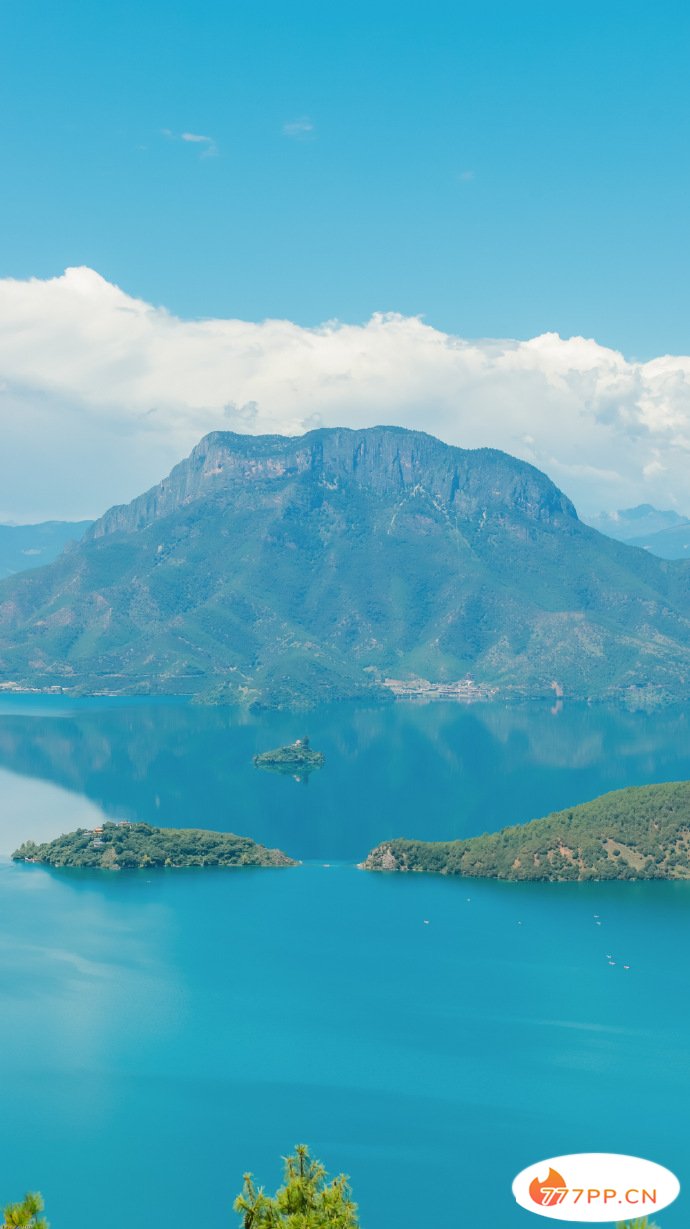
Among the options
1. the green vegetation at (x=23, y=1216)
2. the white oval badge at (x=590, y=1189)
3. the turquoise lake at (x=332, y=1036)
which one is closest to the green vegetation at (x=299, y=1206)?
the green vegetation at (x=23, y=1216)

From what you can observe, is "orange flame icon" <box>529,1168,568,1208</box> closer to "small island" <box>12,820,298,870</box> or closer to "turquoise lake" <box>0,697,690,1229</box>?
"turquoise lake" <box>0,697,690,1229</box>

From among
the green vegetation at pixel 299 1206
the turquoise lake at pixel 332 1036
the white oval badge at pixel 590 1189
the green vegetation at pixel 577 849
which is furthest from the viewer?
the green vegetation at pixel 577 849

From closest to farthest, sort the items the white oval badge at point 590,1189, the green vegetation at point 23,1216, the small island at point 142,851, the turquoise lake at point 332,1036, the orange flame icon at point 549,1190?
the green vegetation at point 23,1216 < the white oval badge at point 590,1189 < the orange flame icon at point 549,1190 < the turquoise lake at point 332,1036 < the small island at point 142,851

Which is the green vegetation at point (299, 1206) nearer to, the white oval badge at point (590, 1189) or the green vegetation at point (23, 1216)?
the green vegetation at point (23, 1216)

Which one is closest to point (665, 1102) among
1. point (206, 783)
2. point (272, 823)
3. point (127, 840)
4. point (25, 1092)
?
point (25, 1092)

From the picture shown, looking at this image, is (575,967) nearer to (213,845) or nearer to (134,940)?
(134,940)

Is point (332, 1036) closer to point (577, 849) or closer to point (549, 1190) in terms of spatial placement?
point (549, 1190)

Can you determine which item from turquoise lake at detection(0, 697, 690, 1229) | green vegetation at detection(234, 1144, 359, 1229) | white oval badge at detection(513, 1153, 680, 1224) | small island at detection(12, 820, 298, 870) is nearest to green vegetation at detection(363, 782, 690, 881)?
turquoise lake at detection(0, 697, 690, 1229)

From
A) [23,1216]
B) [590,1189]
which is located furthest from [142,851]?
[23,1216]
